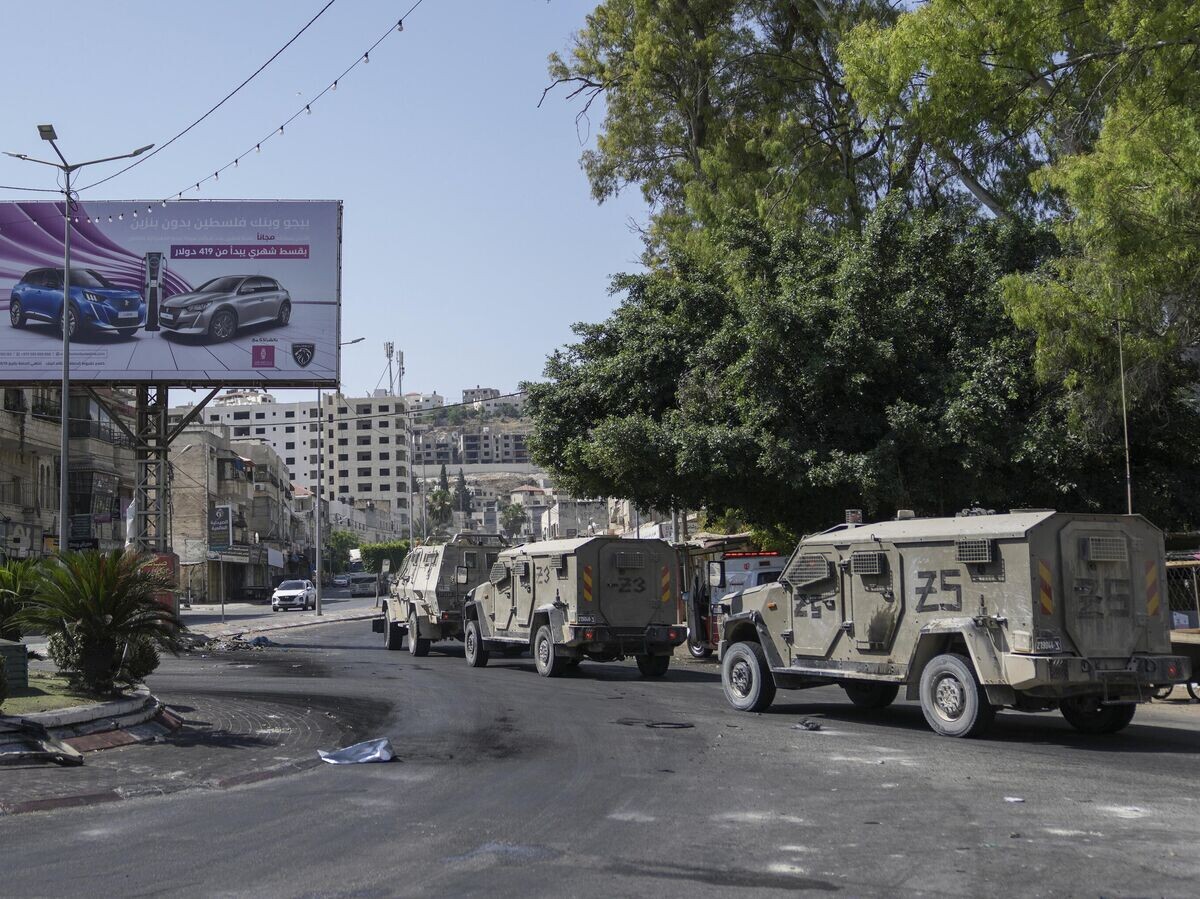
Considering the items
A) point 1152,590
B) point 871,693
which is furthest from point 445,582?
point 1152,590

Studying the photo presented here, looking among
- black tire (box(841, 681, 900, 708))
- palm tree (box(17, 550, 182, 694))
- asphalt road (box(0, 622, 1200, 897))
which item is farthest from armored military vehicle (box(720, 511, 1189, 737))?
palm tree (box(17, 550, 182, 694))

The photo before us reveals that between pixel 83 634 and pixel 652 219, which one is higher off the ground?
pixel 652 219

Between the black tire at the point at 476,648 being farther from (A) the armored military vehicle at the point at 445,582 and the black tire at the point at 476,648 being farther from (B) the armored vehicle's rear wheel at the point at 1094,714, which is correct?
(B) the armored vehicle's rear wheel at the point at 1094,714

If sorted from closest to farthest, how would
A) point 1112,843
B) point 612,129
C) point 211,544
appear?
point 1112,843 < point 612,129 < point 211,544

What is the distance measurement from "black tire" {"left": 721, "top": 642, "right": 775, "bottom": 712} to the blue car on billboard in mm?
26237

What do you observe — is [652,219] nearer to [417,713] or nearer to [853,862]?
[417,713]

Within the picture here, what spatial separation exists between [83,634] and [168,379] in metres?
23.7

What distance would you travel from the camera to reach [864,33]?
20.3 meters

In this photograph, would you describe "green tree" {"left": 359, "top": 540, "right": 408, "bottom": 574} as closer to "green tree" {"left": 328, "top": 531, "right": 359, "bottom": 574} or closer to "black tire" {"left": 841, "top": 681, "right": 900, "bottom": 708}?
"green tree" {"left": 328, "top": 531, "right": 359, "bottom": 574}

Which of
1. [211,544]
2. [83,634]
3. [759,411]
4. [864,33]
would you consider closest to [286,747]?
[83,634]

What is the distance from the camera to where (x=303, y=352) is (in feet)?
120

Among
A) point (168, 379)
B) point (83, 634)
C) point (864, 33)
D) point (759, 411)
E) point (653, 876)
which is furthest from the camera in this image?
point (168, 379)

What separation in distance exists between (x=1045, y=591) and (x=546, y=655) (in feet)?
35.3

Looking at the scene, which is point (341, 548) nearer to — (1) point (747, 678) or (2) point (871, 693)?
(1) point (747, 678)
